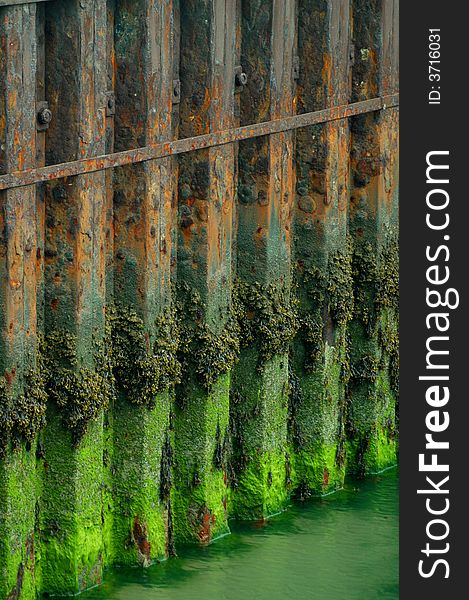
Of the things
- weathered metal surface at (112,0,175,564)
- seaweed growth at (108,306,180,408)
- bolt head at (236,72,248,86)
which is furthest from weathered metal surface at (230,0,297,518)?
seaweed growth at (108,306,180,408)

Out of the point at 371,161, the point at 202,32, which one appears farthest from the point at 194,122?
the point at 371,161

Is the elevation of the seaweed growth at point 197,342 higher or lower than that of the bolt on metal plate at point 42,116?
lower

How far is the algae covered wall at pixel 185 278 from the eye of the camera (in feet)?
48.4

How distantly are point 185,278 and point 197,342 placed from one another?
0.55 m

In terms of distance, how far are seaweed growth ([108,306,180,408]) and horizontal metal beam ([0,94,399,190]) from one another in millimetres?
1251

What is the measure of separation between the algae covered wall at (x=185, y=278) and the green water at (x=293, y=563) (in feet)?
0.65

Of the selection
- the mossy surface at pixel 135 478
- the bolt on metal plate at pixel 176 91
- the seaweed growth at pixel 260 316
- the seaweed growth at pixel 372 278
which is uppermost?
the bolt on metal plate at pixel 176 91

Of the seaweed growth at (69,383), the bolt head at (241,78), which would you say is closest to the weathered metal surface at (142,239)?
the seaweed growth at (69,383)

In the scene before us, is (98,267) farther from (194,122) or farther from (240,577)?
(240,577)

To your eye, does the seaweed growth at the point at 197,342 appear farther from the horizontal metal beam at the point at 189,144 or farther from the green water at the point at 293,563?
the green water at the point at 293,563

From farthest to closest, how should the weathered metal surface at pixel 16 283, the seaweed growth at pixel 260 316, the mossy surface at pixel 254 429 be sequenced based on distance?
the mossy surface at pixel 254 429, the seaweed growth at pixel 260 316, the weathered metal surface at pixel 16 283

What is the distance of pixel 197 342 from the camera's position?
54.9 feet

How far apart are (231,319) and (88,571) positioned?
270cm

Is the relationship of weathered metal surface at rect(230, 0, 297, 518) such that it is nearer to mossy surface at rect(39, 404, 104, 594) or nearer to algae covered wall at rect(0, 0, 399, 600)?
algae covered wall at rect(0, 0, 399, 600)
